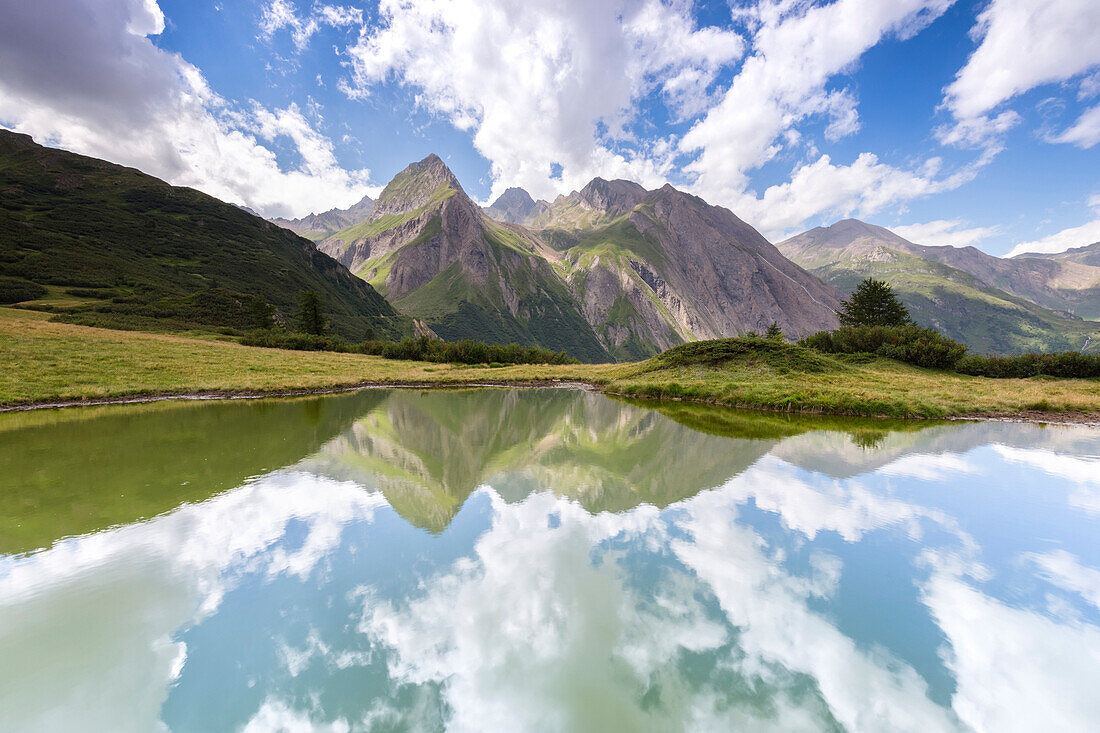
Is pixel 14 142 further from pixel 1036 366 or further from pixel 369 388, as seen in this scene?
pixel 1036 366

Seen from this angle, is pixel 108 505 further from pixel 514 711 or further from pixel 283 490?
pixel 514 711

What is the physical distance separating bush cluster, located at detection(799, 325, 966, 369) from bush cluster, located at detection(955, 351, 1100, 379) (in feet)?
5.79

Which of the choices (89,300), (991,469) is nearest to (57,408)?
(991,469)

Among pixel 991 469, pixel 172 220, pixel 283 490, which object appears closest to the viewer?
pixel 283 490

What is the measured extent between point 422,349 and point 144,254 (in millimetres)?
120185

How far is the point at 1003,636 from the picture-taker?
6051 millimetres

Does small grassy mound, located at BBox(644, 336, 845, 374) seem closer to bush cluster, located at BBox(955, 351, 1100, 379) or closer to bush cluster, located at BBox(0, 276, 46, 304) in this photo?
bush cluster, located at BBox(955, 351, 1100, 379)

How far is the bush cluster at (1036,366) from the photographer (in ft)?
122

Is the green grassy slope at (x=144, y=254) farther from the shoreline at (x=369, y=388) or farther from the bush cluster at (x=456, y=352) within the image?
the shoreline at (x=369, y=388)

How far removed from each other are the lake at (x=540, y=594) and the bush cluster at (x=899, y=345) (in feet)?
122

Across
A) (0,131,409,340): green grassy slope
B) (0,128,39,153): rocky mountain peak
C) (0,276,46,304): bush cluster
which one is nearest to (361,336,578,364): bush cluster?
(0,131,409,340): green grassy slope

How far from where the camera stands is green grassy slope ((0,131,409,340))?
280 ft

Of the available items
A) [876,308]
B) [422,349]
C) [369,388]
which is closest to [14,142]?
[422,349]

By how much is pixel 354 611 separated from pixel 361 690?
1.65 meters
